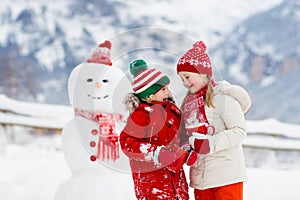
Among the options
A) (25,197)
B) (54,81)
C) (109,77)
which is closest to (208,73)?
(109,77)

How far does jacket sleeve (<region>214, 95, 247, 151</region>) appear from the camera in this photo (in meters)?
1.42

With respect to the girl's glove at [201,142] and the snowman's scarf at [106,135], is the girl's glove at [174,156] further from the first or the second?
the snowman's scarf at [106,135]

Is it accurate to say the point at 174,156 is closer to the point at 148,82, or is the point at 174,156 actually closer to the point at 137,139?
the point at 137,139

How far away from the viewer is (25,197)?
250 cm

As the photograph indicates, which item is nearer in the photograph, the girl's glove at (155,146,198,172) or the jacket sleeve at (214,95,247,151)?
the girl's glove at (155,146,198,172)

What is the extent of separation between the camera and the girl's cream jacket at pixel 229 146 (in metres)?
1.45

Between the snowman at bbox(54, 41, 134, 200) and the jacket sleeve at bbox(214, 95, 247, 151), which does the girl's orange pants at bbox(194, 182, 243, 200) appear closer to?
the jacket sleeve at bbox(214, 95, 247, 151)

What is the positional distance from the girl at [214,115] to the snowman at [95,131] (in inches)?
19.0

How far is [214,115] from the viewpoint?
4.88 feet

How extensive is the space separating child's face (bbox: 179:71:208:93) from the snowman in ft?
1.51

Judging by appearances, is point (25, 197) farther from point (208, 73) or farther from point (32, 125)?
point (32, 125)

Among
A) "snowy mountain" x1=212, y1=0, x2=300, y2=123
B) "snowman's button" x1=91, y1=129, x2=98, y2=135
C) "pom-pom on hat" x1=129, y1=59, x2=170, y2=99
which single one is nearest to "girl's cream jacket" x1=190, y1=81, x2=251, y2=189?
"pom-pom on hat" x1=129, y1=59, x2=170, y2=99

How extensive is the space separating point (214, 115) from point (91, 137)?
0.73 m

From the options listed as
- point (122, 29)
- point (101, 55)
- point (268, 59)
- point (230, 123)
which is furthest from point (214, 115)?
point (268, 59)
